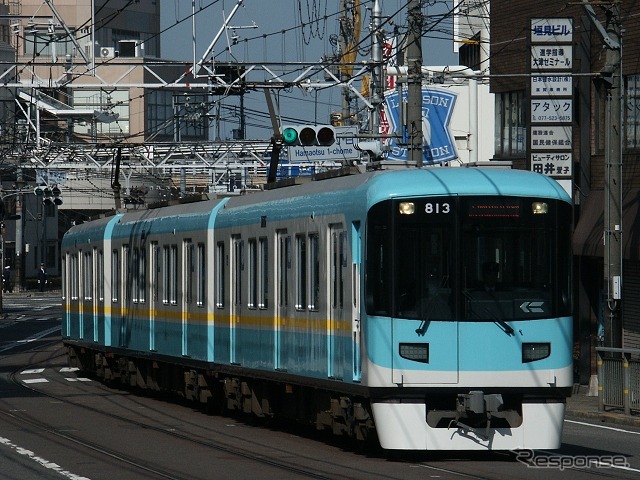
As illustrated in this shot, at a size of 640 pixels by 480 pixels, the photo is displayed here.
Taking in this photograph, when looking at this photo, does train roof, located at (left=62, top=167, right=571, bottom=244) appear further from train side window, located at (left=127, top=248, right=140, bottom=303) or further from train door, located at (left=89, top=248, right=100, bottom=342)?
train door, located at (left=89, top=248, right=100, bottom=342)

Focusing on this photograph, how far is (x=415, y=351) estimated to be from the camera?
14578mm

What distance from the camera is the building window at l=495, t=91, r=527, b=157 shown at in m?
31.3

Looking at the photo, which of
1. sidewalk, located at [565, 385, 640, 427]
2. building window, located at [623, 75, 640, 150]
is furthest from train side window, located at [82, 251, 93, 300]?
building window, located at [623, 75, 640, 150]

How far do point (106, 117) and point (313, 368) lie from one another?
30.4m

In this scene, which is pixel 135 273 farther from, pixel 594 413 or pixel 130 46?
pixel 130 46

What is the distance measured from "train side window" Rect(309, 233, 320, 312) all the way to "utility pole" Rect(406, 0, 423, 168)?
7.10 m

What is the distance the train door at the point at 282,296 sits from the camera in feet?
58.1

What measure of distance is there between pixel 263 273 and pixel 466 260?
4.39 metres

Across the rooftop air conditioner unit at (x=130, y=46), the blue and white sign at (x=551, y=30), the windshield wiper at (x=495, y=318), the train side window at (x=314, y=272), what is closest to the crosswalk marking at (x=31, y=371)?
the rooftop air conditioner unit at (x=130, y=46)

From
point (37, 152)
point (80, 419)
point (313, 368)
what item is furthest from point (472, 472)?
point (37, 152)

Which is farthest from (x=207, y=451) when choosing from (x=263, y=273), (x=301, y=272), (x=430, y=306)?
(x=263, y=273)

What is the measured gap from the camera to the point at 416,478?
43.1 feet

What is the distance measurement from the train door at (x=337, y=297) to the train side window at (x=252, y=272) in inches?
119

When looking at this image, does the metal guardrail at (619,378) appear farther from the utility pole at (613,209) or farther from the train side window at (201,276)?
the train side window at (201,276)
